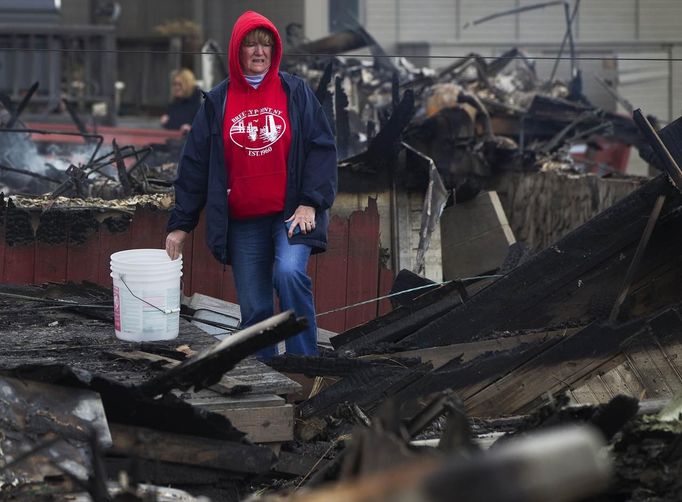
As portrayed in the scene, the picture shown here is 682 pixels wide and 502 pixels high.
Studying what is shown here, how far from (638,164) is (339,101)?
46.4 feet

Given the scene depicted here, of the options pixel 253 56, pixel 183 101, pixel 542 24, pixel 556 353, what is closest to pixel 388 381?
pixel 556 353

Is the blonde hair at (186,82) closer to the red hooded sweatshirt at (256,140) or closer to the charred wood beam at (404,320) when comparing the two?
the charred wood beam at (404,320)

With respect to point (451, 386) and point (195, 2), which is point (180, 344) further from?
point (195, 2)

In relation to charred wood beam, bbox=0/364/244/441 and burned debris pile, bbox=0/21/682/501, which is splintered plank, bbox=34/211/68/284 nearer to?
burned debris pile, bbox=0/21/682/501

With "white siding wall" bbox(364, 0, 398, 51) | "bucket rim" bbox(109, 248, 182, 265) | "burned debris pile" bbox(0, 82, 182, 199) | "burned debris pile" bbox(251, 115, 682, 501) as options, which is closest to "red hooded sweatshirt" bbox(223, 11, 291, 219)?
"bucket rim" bbox(109, 248, 182, 265)

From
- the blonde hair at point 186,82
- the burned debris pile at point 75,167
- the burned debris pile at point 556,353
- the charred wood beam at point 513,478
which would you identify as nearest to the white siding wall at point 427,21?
the blonde hair at point 186,82

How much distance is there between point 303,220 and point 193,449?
1744 millimetres

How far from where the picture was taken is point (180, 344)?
551 centimetres

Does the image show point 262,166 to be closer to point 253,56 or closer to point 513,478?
point 253,56

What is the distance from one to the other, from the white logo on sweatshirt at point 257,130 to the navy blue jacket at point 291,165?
76 mm

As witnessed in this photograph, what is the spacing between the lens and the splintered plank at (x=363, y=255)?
8102 mm

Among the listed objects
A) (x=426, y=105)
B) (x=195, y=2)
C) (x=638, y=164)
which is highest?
(x=195, y=2)

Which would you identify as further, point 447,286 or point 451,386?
point 447,286

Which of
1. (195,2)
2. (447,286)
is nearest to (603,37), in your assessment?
(195,2)
